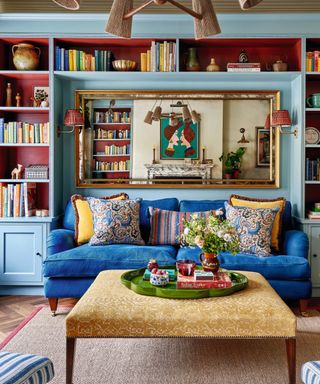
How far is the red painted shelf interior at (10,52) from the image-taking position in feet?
14.3

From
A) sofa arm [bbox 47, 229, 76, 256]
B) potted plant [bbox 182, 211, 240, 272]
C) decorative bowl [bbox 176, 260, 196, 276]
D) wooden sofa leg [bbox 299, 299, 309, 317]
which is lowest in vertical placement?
wooden sofa leg [bbox 299, 299, 309, 317]

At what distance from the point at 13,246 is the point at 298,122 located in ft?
9.87

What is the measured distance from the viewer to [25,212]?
14.2 ft

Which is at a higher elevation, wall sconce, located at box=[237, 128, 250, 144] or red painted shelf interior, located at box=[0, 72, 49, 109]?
red painted shelf interior, located at box=[0, 72, 49, 109]

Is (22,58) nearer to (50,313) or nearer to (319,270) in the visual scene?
(50,313)

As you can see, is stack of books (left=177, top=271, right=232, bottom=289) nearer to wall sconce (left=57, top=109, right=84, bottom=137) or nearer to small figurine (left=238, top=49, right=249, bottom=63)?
wall sconce (left=57, top=109, right=84, bottom=137)

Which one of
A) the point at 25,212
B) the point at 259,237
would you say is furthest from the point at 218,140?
the point at 25,212

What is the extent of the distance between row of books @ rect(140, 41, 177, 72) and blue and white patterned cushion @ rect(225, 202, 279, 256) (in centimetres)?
156

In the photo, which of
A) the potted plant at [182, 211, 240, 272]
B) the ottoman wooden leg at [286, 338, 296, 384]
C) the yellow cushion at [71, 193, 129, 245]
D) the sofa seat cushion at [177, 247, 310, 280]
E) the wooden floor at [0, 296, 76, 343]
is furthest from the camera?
the yellow cushion at [71, 193, 129, 245]

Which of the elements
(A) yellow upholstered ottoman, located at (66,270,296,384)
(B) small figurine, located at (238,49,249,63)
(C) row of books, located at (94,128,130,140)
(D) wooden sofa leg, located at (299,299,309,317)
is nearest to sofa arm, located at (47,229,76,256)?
(C) row of books, located at (94,128,130,140)

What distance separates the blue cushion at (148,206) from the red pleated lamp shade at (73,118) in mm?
1009

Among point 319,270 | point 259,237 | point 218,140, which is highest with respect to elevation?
point 218,140

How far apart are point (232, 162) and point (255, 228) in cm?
106

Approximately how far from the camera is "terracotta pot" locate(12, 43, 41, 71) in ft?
14.1
